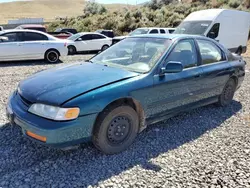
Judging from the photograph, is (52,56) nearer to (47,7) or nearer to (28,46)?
(28,46)

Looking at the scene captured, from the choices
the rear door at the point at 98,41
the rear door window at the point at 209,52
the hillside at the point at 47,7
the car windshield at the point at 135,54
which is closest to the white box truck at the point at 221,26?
the rear door at the point at 98,41

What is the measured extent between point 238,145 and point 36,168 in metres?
2.84

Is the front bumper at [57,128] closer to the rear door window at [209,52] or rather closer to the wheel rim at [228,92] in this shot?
the rear door window at [209,52]

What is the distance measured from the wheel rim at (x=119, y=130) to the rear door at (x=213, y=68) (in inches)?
68.6

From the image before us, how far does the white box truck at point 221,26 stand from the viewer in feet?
38.2

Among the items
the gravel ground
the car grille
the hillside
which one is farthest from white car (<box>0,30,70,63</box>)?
the hillside

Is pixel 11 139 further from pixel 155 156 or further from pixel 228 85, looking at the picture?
pixel 228 85

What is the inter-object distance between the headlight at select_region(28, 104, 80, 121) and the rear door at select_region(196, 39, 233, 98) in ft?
8.06

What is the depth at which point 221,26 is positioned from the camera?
11.9m

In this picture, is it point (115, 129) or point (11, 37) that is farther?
point (11, 37)

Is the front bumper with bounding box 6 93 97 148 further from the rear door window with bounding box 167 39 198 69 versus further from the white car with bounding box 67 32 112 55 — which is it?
the white car with bounding box 67 32 112 55

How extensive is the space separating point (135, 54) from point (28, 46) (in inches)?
295

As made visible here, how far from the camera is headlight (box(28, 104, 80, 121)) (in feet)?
9.60

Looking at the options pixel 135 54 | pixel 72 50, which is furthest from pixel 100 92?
pixel 72 50
